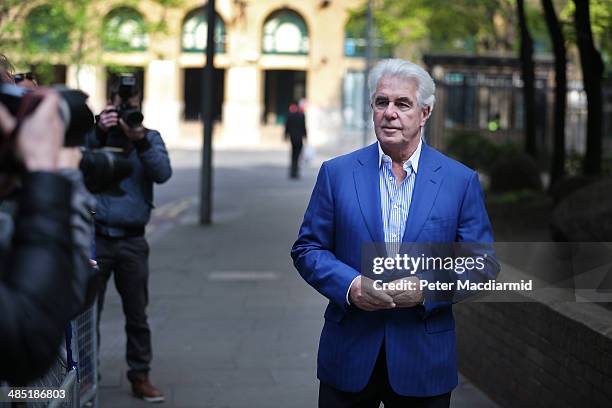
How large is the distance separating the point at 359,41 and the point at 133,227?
48087 mm

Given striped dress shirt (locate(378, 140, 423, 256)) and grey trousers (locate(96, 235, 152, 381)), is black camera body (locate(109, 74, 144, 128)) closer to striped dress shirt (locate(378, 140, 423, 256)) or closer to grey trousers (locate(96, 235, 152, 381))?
grey trousers (locate(96, 235, 152, 381))

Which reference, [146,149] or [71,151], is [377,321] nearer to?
[71,151]

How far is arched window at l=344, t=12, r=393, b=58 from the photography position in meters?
47.3

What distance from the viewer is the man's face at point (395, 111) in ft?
12.9

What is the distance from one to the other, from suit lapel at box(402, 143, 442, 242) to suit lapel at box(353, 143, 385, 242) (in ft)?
0.34

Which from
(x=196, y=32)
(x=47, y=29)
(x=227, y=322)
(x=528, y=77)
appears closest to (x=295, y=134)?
(x=47, y=29)

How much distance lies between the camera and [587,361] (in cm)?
572

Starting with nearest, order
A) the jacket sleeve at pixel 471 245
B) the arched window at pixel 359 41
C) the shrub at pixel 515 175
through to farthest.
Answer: the jacket sleeve at pixel 471 245 → the shrub at pixel 515 175 → the arched window at pixel 359 41

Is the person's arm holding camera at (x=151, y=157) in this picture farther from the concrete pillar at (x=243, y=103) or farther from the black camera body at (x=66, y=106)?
the concrete pillar at (x=243, y=103)

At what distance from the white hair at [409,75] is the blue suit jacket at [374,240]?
0.22 metres

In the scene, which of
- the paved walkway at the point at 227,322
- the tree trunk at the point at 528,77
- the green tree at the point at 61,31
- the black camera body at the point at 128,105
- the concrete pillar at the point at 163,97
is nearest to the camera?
the black camera body at the point at 128,105

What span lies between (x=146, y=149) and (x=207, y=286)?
487 cm

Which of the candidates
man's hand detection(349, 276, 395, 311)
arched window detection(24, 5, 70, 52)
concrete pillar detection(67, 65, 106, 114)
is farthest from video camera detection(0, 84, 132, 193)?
concrete pillar detection(67, 65, 106, 114)

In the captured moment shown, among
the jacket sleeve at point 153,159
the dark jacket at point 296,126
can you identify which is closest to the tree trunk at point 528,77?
the jacket sleeve at point 153,159
